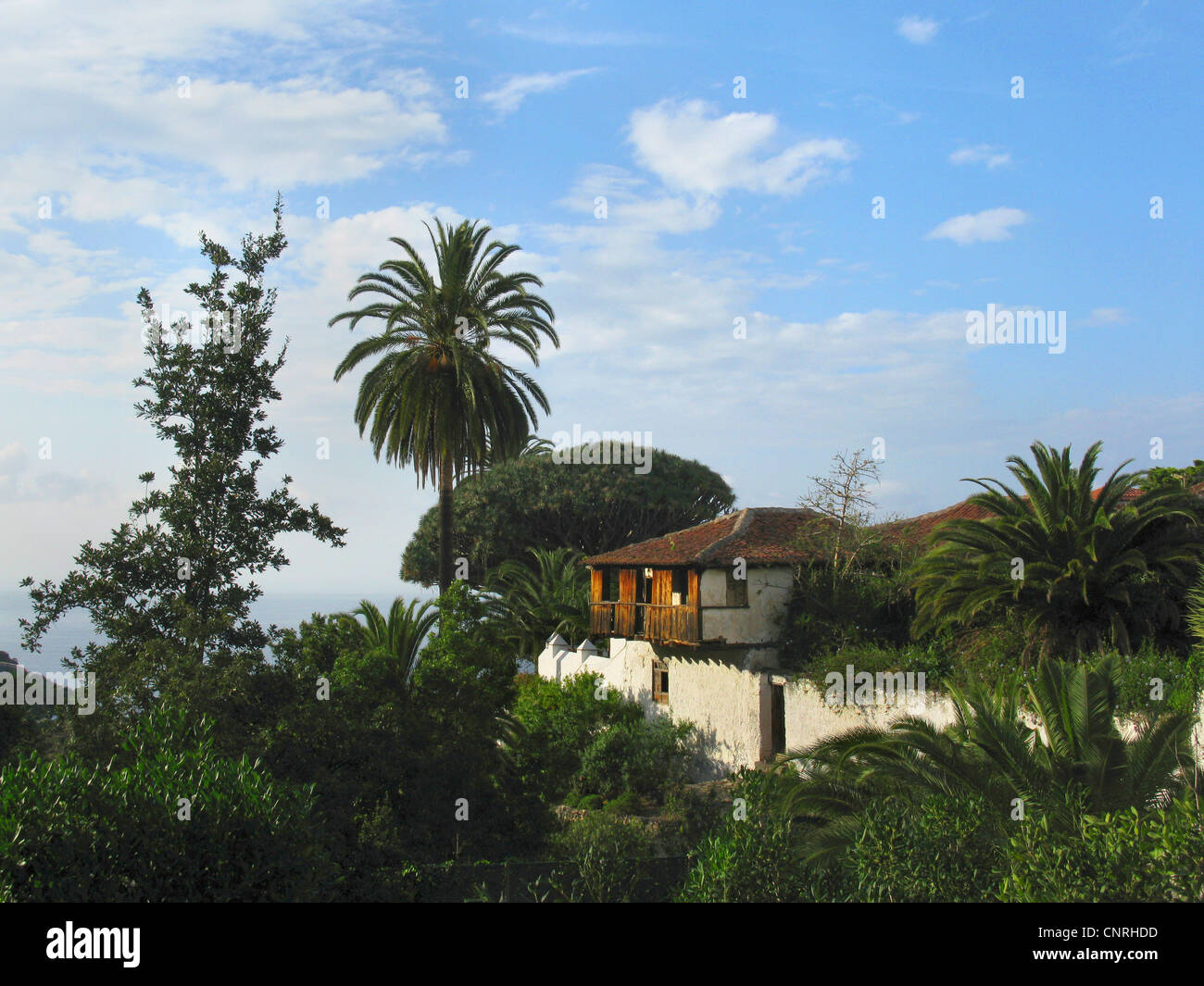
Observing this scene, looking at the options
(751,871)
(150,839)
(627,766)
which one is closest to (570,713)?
(627,766)

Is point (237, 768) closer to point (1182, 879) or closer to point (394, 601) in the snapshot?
point (1182, 879)

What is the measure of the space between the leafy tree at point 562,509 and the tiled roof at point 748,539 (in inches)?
497

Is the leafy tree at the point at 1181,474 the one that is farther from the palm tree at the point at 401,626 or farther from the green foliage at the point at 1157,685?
the palm tree at the point at 401,626

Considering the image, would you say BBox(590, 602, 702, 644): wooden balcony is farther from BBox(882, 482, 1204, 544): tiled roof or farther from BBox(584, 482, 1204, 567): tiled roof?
BBox(882, 482, 1204, 544): tiled roof

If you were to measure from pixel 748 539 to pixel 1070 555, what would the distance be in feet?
31.4

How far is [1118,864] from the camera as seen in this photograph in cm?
768

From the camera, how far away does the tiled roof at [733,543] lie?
2498 centimetres

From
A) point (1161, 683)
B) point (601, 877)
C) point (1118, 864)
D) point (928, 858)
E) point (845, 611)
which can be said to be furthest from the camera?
point (845, 611)

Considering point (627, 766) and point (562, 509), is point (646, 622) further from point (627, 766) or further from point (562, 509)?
point (562, 509)

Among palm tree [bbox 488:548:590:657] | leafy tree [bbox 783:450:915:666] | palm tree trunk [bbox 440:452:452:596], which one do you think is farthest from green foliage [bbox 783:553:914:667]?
palm tree trunk [bbox 440:452:452:596]

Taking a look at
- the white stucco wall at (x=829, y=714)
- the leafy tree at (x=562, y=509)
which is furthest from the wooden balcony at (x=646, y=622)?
the leafy tree at (x=562, y=509)

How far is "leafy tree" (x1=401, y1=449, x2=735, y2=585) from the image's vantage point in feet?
139

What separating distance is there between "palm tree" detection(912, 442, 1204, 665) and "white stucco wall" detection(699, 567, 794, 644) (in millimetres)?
6808
